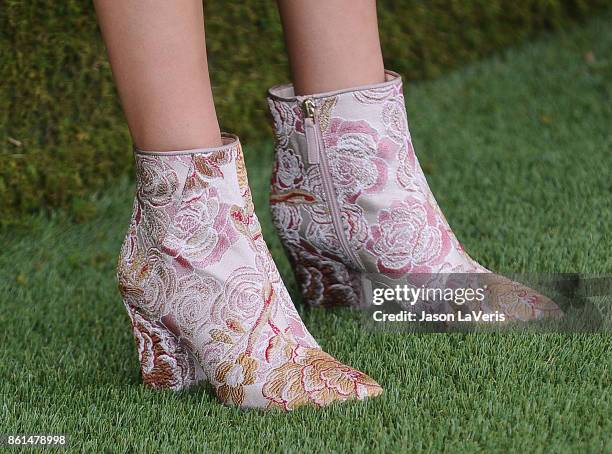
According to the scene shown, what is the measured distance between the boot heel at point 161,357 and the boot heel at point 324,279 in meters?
0.29

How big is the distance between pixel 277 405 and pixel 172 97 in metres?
0.41

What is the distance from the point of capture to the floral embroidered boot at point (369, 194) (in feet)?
4.36

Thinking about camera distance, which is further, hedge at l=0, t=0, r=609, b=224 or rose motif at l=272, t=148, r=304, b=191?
hedge at l=0, t=0, r=609, b=224

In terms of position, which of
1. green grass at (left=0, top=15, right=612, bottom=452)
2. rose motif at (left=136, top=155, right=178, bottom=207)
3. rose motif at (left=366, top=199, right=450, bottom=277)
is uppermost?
rose motif at (left=136, top=155, right=178, bottom=207)

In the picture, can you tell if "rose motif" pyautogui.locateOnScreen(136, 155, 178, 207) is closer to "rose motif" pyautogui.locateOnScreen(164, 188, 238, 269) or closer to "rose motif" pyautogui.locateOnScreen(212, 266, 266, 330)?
"rose motif" pyautogui.locateOnScreen(164, 188, 238, 269)

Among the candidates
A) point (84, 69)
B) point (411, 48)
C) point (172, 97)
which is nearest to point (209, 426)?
point (172, 97)

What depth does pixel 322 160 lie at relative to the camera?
4.44 ft

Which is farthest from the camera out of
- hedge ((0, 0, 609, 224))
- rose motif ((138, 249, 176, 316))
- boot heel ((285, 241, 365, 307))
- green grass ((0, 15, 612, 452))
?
hedge ((0, 0, 609, 224))

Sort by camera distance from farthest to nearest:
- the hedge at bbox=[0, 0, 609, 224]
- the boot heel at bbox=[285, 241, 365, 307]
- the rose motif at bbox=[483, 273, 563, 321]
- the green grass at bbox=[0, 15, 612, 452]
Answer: the hedge at bbox=[0, 0, 609, 224] → the boot heel at bbox=[285, 241, 365, 307] → the rose motif at bbox=[483, 273, 563, 321] → the green grass at bbox=[0, 15, 612, 452]

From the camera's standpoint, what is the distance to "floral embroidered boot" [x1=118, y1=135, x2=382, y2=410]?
44.9 inches

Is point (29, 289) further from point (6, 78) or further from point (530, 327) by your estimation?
point (530, 327)

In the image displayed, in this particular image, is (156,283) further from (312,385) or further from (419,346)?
(419,346)

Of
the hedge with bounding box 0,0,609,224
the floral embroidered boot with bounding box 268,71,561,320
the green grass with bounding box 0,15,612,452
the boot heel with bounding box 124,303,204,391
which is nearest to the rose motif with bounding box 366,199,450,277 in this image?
the floral embroidered boot with bounding box 268,71,561,320

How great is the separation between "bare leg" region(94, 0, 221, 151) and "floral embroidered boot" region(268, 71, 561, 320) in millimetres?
222
